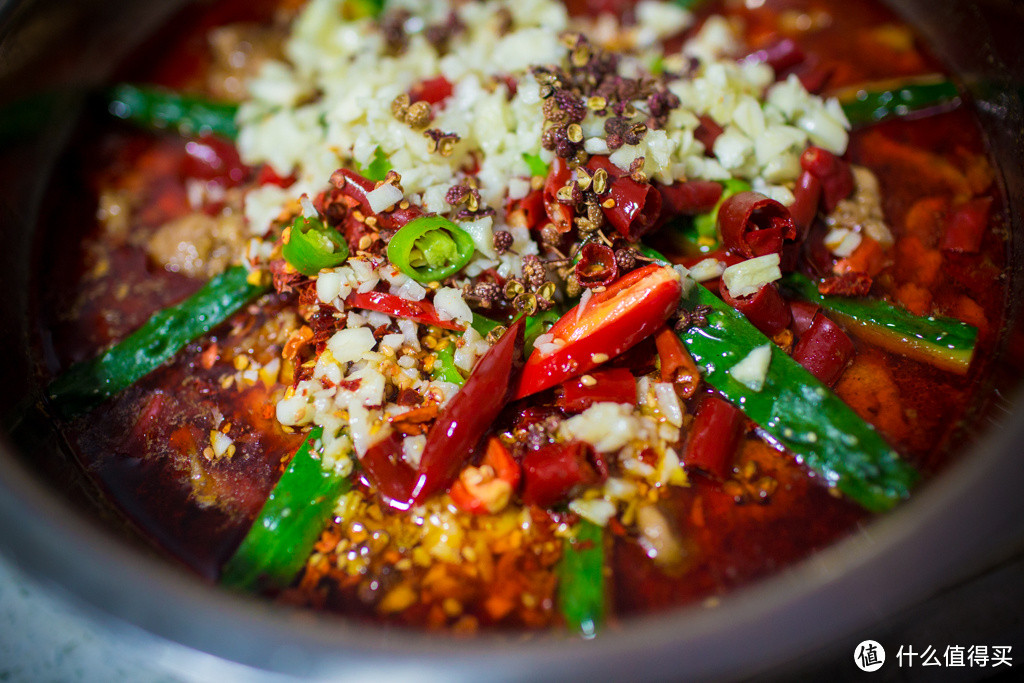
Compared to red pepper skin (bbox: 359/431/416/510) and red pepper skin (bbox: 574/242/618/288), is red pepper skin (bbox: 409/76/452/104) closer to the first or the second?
red pepper skin (bbox: 574/242/618/288)

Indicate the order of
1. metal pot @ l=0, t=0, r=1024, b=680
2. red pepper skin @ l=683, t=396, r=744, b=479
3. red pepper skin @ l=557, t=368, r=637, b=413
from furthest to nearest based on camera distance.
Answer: red pepper skin @ l=557, t=368, r=637, b=413 < red pepper skin @ l=683, t=396, r=744, b=479 < metal pot @ l=0, t=0, r=1024, b=680

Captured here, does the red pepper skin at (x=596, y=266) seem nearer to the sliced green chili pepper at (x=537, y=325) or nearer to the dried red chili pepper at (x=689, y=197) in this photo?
the sliced green chili pepper at (x=537, y=325)

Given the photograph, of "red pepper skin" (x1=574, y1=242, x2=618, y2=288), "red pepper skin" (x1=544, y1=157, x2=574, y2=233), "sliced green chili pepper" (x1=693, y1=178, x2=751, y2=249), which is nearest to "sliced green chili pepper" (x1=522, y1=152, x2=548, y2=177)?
"red pepper skin" (x1=544, y1=157, x2=574, y2=233)

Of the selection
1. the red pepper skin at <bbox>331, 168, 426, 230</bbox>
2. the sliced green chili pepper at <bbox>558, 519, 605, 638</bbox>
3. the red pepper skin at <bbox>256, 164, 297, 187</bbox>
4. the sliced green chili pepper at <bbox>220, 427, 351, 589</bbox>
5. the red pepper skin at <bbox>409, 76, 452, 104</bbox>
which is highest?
the red pepper skin at <bbox>409, 76, 452, 104</bbox>

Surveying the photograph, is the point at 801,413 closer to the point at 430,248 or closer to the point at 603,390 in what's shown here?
the point at 603,390

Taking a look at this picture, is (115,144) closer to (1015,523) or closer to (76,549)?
(76,549)

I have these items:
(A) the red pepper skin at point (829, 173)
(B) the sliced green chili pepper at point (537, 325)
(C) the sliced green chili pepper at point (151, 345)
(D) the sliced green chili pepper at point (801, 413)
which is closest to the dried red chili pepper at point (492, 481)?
(B) the sliced green chili pepper at point (537, 325)

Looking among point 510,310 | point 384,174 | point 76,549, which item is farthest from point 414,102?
point 76,549
